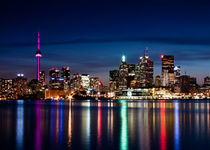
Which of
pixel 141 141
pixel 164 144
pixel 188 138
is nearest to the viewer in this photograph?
pixel 164 144

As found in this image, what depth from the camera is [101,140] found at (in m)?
31.9

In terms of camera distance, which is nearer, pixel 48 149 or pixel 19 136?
pixel 48 149

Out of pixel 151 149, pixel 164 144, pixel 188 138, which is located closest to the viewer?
pixel 151 149

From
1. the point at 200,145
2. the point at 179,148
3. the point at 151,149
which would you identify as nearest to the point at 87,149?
the point at 151,149

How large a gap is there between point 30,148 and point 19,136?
7706 millimetres

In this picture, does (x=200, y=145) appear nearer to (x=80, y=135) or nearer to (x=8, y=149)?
(x=80, y=135)

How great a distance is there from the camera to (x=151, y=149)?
27.0 metres

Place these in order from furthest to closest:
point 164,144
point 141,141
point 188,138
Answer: point 188,138
point 141,141
point 164,144

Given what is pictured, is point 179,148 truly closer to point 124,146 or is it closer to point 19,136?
point 124,146

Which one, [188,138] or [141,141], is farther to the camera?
[188,138]

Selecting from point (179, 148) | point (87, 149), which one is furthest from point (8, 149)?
point (179, 148)

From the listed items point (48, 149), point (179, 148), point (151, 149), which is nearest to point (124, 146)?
point (151, 149)

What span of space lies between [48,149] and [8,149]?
3.12m

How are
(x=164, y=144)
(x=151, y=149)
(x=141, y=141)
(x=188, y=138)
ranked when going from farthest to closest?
(x=188, y=138)
(x=141, y=141)
(x=164, y=144)
(x=151, y=149)
